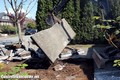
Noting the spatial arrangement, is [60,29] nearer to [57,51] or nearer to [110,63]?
[57,51]

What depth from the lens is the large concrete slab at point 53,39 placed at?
657cm

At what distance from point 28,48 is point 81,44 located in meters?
5.05

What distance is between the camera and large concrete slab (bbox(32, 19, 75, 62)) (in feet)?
21.5

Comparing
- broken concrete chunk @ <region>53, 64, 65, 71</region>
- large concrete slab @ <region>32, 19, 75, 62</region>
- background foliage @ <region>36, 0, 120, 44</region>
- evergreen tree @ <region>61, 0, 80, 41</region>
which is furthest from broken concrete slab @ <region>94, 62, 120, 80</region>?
evergreen tree @ <region>61, 0, 80, 41</region>

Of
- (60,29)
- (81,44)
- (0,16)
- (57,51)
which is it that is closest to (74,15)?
(81,44)

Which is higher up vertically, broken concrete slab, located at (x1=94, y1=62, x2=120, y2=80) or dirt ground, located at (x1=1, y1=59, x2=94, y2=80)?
broken concrete slab, located at (x1=94, y1=62, x2=120, y2=80)

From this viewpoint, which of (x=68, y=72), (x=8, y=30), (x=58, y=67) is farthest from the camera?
(x=8, y=30)

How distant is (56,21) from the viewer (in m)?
7.91

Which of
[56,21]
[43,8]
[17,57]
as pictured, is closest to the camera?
[56,21]

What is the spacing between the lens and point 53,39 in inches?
283

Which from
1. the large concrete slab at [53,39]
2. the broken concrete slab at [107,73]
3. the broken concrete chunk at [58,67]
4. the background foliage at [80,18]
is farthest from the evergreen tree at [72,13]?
the broken concrete slab at [107,73]

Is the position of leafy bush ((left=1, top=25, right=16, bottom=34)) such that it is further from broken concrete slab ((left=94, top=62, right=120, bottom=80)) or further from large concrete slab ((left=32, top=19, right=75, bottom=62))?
broken concrete slab ((left=94, top=62, right=120, bottom=80))

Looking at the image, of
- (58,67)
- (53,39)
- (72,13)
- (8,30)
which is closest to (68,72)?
(58,67)

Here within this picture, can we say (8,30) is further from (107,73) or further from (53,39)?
(107,73)
